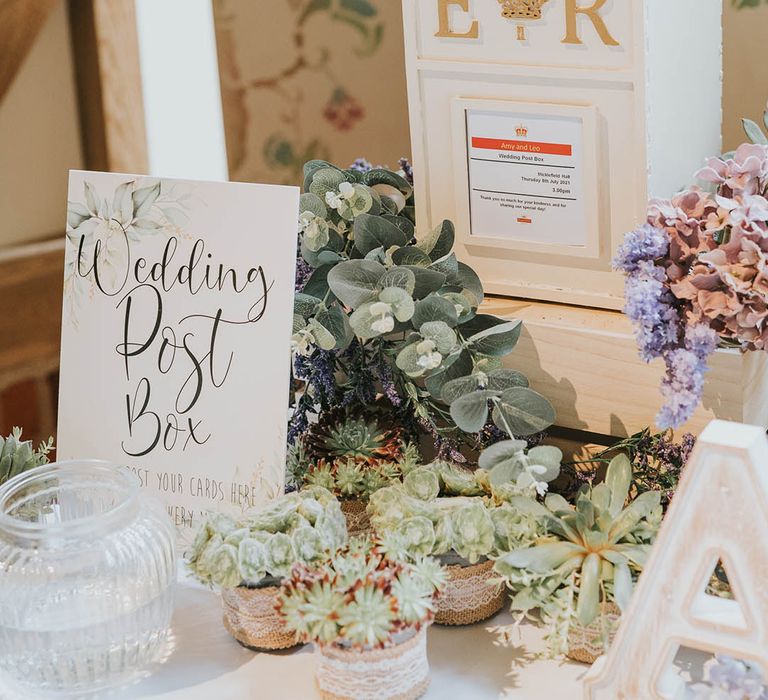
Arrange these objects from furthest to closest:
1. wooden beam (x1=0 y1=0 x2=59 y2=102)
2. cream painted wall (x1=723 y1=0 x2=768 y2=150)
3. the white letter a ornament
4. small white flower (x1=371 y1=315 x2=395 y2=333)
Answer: wooden beam (x1=0 y1=0 x2=59 y2=102) < cream painted wall (x1=723 y1=0 x2=768 y2=150) < small white flower (x1=371 y1=315 x2=395 y2=333) < the white letter a ornament

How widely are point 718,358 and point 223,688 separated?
1.44ft

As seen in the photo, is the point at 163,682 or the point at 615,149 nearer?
the point at 163,682

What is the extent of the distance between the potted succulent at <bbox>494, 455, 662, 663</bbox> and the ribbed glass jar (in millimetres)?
248

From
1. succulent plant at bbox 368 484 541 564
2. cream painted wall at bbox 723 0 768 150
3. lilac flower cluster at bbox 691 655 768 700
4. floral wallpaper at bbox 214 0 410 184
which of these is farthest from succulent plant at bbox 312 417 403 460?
floral wallpaper at bbox 214 0 410 184

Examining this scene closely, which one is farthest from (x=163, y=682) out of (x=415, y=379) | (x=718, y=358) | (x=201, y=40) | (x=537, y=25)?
(x=201, y=40)

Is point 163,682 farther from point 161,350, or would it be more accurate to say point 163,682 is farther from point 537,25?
point 537,25

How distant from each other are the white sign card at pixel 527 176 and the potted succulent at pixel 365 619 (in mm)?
347

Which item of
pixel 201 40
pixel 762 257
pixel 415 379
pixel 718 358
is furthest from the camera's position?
pixel 201 40

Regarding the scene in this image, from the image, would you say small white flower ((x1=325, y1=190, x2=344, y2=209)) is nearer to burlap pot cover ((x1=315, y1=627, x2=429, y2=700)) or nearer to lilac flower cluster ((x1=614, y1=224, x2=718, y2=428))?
lilac flower cluster ((x1=614, y1=224, x2=718, y2=428))

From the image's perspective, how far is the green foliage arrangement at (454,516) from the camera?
74 cm

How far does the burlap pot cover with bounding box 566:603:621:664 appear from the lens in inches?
27.4

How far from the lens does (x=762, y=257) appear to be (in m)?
0.69

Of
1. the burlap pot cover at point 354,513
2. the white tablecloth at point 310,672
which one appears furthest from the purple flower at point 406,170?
the white tablecloth at point 310,672

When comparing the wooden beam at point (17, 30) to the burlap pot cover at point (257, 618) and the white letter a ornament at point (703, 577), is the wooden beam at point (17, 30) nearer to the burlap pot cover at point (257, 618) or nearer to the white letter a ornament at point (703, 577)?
the burlap pot cover at point (257, 618)
